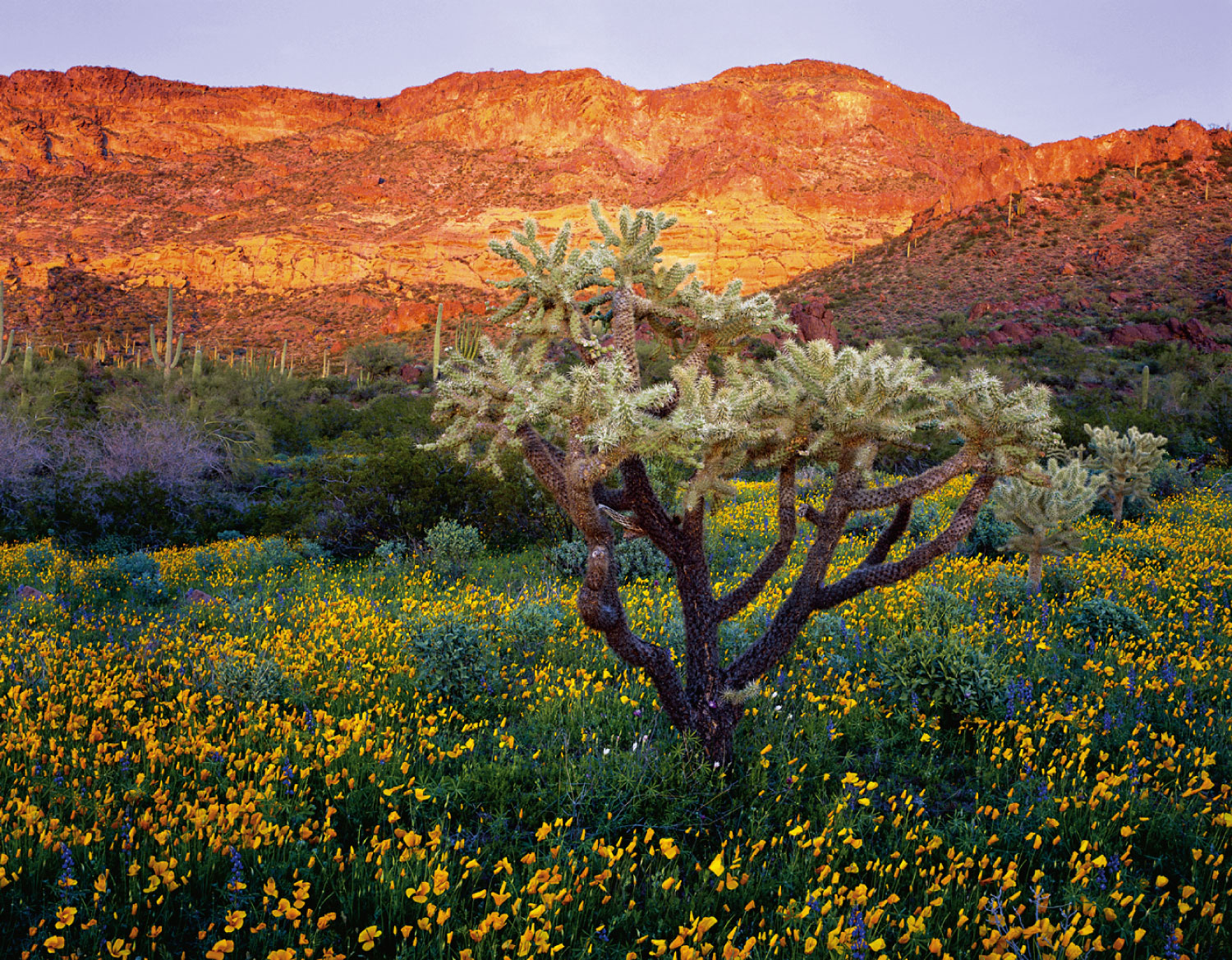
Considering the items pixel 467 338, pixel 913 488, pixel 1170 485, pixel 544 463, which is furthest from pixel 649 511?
pixel 467 338

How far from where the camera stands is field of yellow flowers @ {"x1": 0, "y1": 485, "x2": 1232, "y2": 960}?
8.65ft

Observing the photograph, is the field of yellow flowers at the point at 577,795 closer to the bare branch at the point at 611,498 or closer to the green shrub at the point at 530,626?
the green shrub at the point at 530,626

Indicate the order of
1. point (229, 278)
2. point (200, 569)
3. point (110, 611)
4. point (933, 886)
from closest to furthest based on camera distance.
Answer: point (933, 886) → point (110, 611) → point (200, 569) → point (229, 278)

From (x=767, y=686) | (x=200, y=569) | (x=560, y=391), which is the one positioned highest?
(x=560, y=391)

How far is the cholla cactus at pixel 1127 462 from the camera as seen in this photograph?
10133 mm

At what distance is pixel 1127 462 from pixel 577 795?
10.6m

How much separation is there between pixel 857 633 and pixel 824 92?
13053cm

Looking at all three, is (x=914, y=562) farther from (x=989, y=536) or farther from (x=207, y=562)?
(x=207, y=562)

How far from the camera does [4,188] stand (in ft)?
269

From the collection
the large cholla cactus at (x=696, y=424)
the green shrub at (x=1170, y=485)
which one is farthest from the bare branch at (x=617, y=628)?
the green shrub at (x=1170, y=485)

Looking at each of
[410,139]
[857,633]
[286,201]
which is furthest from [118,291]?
[857,633]

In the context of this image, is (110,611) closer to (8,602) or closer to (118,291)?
(8,602)

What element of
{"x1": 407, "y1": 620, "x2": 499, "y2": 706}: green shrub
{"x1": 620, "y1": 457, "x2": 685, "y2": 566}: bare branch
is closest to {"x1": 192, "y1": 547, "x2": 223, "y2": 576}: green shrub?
{"x1": 407, "y1": 620, "x2": 499, "y2": 706}: green shrub

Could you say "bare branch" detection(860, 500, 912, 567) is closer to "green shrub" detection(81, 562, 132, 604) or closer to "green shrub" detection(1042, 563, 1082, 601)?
"green shrub" detection(1042, 563, 1082, 601)
